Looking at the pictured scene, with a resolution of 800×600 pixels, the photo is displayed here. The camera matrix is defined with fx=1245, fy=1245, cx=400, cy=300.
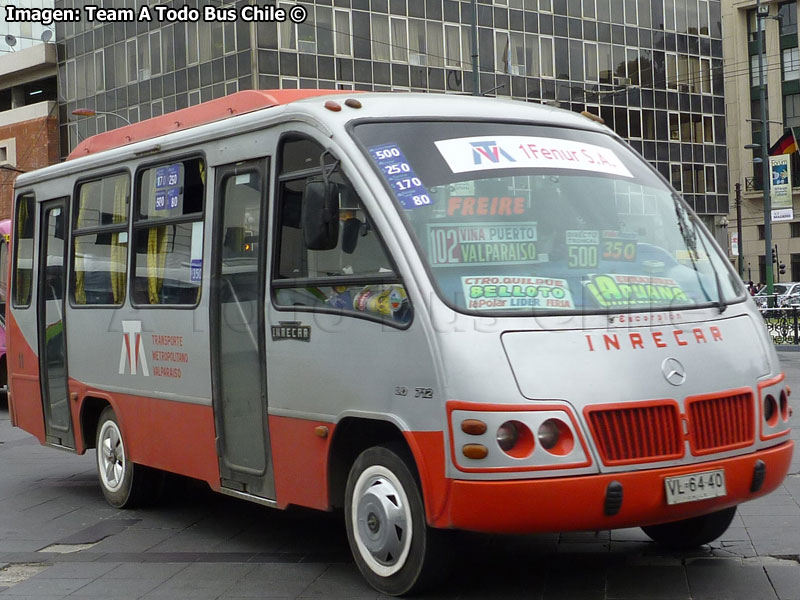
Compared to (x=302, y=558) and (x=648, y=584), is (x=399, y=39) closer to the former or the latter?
(x=302, y=558)

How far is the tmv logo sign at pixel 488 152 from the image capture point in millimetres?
6359

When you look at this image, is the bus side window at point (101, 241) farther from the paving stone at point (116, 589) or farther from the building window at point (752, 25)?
the building window at point (752, 25)

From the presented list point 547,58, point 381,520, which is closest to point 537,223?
point 381,520

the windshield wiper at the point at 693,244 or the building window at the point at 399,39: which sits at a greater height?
the building window at the point at 399,39

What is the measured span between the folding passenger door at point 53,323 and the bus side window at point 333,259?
3.61 metres

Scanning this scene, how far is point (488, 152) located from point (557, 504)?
75.8 inches


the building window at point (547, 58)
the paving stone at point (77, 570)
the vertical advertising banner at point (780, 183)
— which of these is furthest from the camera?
the building window at point (547, 58)

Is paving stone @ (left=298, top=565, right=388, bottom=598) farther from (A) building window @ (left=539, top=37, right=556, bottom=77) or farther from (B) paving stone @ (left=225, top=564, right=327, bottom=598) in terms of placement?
(A) building window @ (left=539, top=37, right=556, bottom=77)

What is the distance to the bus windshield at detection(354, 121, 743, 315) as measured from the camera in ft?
19.4

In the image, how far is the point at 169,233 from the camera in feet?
27.1

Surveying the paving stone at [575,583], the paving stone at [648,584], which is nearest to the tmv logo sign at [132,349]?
the paving stone at [575,583]

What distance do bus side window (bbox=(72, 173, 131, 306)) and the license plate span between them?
4.63 m

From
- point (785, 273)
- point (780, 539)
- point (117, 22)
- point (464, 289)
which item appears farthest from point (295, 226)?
point (785, 273)

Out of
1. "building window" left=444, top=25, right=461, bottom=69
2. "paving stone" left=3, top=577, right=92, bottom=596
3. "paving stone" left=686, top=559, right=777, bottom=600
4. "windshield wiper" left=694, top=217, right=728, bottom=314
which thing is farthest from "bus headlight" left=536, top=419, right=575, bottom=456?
"building window" left=444, top=25, right=461, bottom=69
